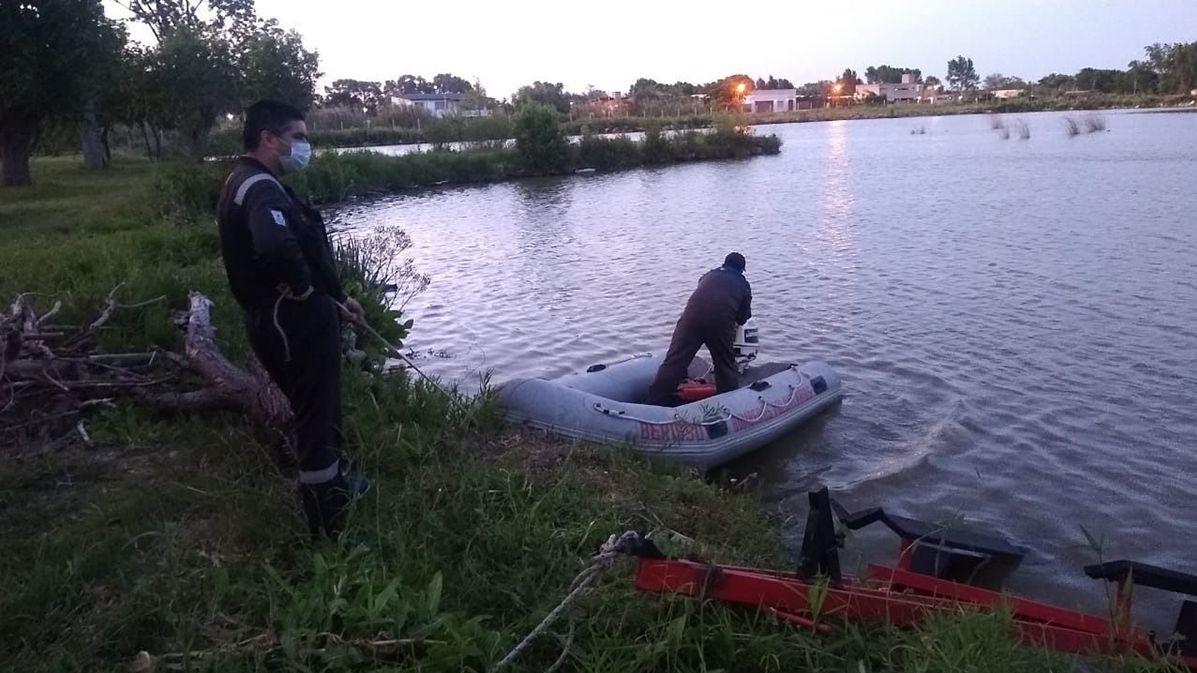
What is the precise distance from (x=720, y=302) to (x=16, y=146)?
2013cm

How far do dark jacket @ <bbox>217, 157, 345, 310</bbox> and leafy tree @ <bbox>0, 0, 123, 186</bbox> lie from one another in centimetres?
1863

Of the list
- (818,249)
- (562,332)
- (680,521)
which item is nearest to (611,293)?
(562,332)

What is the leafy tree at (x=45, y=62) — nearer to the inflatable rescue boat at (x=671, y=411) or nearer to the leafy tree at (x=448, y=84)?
the inflatable rescue boat at (x=671, y=411)

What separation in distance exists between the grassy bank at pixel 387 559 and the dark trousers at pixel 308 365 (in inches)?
14.0

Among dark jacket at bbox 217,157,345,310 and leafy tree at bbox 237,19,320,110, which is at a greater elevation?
leafy tree at bbox 237,19,320,110

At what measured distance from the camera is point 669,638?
3.36 m

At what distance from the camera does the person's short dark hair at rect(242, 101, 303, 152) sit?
13.1 feet

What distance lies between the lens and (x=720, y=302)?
781 cm

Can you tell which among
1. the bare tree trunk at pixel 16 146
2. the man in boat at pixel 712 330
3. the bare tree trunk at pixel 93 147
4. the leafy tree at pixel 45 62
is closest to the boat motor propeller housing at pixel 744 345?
the man in boat at pixel 712 330

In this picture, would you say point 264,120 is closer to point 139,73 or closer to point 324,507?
point 324,507

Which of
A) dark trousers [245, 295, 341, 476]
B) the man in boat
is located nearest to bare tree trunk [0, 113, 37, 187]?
the man in boat

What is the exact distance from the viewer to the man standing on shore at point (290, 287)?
12.6 feet

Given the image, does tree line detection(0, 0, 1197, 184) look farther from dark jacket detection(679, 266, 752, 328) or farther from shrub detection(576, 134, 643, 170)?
dark jacket detection(679, 266, 752, 328)

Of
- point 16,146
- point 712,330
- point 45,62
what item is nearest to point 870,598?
point 712,330
